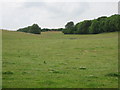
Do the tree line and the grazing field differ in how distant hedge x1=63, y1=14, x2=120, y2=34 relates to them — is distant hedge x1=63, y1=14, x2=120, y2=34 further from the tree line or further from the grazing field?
the grazing field

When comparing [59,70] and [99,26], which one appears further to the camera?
[99,26]

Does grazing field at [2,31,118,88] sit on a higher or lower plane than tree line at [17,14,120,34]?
lower

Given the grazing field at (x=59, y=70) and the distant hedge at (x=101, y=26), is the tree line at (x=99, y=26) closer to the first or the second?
the distant hedge at (x=101, y=26)

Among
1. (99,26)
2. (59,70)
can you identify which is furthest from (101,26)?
(59,70)

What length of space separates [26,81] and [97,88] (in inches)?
151

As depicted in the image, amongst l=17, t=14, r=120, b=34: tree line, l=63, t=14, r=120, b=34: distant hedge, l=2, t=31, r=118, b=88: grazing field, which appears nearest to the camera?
l=2, t=31, r=118, b=88: grazing field

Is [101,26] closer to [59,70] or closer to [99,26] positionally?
[99,26]

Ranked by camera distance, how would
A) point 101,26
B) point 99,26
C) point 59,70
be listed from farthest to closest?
point 99,26 → point 101,26 → point 59,70

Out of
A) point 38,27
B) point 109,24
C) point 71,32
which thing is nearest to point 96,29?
point 109,24

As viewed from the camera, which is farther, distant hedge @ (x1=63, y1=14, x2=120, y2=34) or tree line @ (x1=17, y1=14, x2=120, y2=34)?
tree line @ (x1=17, y1=14, x2=120, y2=34)

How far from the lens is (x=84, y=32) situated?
130 metres

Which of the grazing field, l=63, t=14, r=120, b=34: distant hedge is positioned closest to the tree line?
l=63, t=14, r=120, b=34: distant hedge

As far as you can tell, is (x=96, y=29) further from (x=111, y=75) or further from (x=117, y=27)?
(x=111, y=75)

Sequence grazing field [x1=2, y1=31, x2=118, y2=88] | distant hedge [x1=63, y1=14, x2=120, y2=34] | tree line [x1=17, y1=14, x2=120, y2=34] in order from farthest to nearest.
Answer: tree line [x1=17, y1=14, x2=120, y2=34] → distant hedge [x1=63, y1=14, x2=120, y2=34] → grazing field [x1=2, y1=31, x2=118, y2=88]
